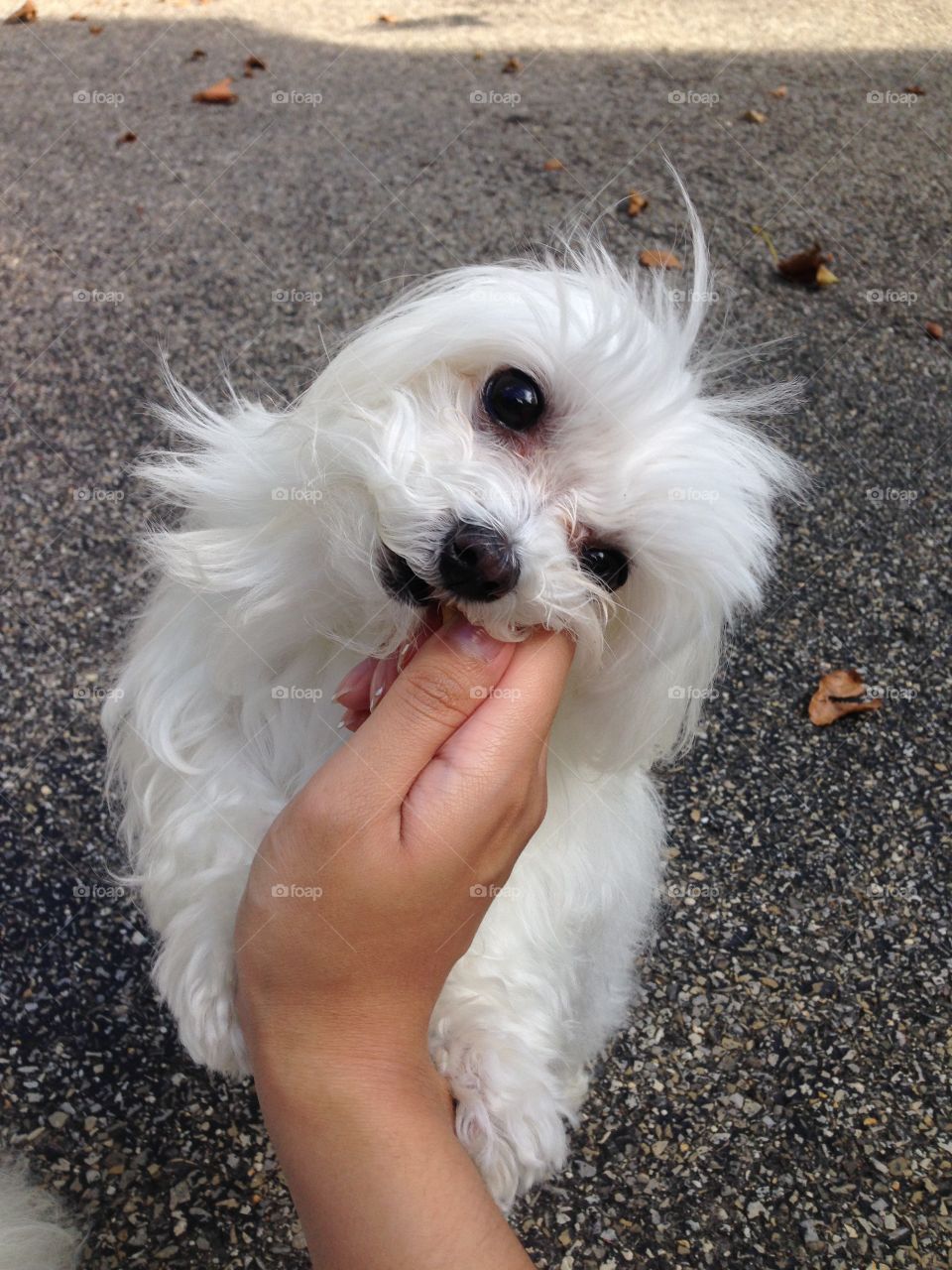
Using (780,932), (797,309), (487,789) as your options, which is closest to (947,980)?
(780,932)

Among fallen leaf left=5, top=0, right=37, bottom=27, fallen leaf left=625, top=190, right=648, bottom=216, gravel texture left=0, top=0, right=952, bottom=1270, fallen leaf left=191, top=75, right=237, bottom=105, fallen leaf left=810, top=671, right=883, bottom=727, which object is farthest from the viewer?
fallen leaf left=5, top=0, right=37, bottom=27

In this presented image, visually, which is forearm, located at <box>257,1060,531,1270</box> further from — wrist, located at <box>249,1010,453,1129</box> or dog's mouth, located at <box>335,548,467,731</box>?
dog's mouth, located at <box>335,548,467,731</box>

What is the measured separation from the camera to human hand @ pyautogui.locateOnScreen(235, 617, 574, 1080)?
4.17ft

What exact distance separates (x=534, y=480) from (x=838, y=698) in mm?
1716

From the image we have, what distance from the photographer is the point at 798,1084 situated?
2.09 metres

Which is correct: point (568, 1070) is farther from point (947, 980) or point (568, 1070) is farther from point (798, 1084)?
point (947, 980)

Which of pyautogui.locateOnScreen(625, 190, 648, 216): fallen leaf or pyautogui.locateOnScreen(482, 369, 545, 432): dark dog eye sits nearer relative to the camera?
pyautogui.locateOnScreen(482, 369, 545, 432): dark dog eye

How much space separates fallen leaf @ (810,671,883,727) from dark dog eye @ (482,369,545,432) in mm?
1651

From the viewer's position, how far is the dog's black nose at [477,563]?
125cm

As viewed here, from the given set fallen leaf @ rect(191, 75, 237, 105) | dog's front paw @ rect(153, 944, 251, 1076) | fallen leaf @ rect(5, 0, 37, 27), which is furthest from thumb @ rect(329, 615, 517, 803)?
fallen leaf @ rect(5, 0, 37, 27)

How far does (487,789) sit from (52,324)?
Answer: 300 centimetres

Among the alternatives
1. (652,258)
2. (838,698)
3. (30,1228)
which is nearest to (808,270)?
(652,258)

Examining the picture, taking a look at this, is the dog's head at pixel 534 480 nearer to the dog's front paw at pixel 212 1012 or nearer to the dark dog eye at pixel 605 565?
the dark dog eye at pixel 605 565

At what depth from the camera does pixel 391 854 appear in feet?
4.19
